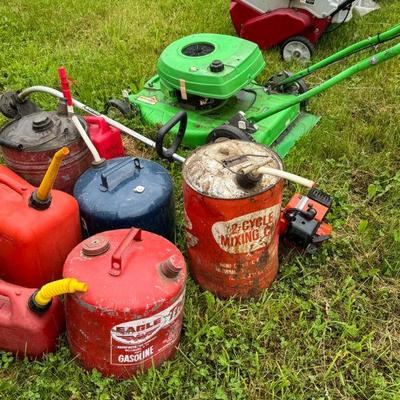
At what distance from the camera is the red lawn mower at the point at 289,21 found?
12.5 ft

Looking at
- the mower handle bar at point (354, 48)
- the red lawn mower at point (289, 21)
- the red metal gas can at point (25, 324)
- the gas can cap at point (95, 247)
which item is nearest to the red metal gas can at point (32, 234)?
the red metal gas can at point (25, 324)

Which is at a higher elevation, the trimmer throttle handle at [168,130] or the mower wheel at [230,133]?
the trimmer throttle handle at [168,130]

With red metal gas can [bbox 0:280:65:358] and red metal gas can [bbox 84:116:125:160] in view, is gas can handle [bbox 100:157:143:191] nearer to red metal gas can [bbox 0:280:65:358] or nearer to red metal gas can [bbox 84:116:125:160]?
red metal gas can [bbox 84:116:125:160]

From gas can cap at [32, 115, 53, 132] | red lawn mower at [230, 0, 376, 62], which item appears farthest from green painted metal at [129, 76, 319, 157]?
gas can cap at [32, 115, 53, 132]

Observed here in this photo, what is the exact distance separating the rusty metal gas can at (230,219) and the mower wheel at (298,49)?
6.39ft

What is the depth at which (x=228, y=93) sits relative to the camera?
300 cm

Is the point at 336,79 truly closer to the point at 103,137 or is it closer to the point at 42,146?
the point at 103,137

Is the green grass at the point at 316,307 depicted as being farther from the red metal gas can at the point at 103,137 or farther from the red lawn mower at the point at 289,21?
the red metal gas can at the point at 103,137

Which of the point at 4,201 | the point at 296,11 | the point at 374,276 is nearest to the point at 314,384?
the point at 374,276

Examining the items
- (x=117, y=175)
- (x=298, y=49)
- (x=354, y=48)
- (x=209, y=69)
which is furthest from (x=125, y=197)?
(x=298, y=49)

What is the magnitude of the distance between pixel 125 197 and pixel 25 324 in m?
0.65

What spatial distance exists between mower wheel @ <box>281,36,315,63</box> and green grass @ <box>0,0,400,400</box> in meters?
0.13

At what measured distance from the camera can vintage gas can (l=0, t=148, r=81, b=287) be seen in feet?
7.03

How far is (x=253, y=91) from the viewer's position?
341cm
